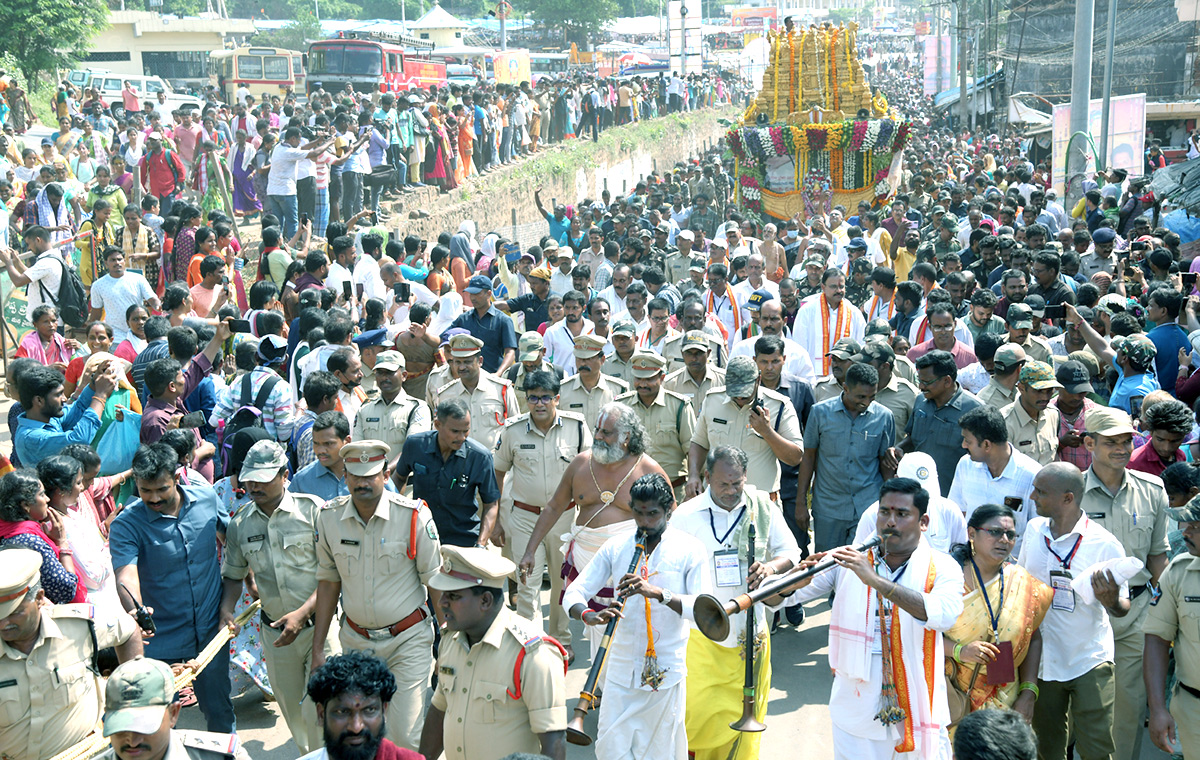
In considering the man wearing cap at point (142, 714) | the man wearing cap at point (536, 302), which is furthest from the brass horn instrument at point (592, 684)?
the man wearing cap at point (536, 302)

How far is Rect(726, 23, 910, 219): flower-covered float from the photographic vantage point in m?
23.3

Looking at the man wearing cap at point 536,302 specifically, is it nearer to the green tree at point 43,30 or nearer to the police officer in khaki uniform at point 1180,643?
the police officer in khaki uniform at point 1180,643

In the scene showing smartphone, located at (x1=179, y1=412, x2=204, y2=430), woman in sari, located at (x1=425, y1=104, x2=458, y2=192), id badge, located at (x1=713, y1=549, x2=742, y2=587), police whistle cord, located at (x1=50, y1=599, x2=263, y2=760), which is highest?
woman in sari, located at (x1=425, y1=104, x2=458, y2=192)

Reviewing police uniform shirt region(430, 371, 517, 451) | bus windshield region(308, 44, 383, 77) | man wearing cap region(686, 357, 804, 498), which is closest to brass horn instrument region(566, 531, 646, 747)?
man wearing cap region(686, 357, 804, 498)

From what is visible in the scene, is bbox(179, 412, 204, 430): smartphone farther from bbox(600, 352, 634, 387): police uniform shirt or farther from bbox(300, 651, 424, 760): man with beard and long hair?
bbox(300, 651, 424, 760): man with beard and long hair

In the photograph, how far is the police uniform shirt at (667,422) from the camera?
7219mm

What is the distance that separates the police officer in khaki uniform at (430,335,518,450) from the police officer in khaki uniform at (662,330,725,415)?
110 centimetres

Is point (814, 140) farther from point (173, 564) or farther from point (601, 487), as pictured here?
point (173, 564)

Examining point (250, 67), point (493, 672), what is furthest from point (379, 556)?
point (250, 67)

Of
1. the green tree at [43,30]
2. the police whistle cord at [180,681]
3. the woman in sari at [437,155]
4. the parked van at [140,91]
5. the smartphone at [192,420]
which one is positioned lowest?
the police whistle cord at [180,681]

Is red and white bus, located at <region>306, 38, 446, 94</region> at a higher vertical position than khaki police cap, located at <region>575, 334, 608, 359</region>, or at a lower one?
higher

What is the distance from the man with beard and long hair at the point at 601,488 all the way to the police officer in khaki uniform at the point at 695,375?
1.56 meters

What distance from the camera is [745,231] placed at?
14.9 metres

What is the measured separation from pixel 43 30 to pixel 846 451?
29297 millimetres
